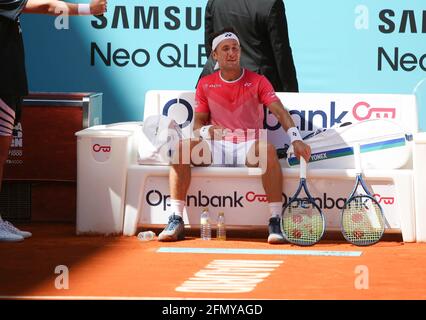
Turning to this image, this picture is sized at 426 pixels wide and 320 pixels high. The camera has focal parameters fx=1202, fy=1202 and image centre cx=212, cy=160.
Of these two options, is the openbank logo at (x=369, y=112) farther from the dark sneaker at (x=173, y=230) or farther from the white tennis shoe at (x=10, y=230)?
the white tennis shoe at (x=10, y=230)

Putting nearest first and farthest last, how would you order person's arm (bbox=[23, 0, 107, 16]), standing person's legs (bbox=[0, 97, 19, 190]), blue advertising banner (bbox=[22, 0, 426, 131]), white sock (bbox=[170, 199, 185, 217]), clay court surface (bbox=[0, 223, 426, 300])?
clay court surface (bbox=[0, 223, 426, 300]) → person's arm (bbox=[23, 0, 107, 16]) → standing person's legs (bbox=[0, 97, 19, 190]) → white sock (bbox=[170, 199, 185, 217]) → blue advertising banner (bbox=[22, 0, 426, 131])

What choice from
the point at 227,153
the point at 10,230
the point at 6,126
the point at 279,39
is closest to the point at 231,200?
the point at 227,153

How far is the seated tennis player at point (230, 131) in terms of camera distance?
317 inches

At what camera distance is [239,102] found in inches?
327

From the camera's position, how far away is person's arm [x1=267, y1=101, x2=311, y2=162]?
7.97m

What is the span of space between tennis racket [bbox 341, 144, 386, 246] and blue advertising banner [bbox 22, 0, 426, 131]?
2.28 metres

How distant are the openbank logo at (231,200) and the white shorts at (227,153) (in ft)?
0.69

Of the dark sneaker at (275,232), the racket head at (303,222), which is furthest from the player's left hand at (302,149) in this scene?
the dark sneaker at (275,232)

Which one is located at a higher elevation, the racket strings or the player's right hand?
the player's right hand

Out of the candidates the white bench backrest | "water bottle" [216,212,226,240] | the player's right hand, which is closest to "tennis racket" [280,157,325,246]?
"water bottle" [216,212,226,240]

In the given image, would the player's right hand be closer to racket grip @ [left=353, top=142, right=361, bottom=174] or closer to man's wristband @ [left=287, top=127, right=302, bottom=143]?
man's wristband @ [left=287, top=127, right=302, bottom=143]

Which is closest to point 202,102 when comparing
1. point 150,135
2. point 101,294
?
point 150,135

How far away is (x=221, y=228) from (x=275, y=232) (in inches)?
16.4

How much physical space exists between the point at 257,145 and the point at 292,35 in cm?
217
